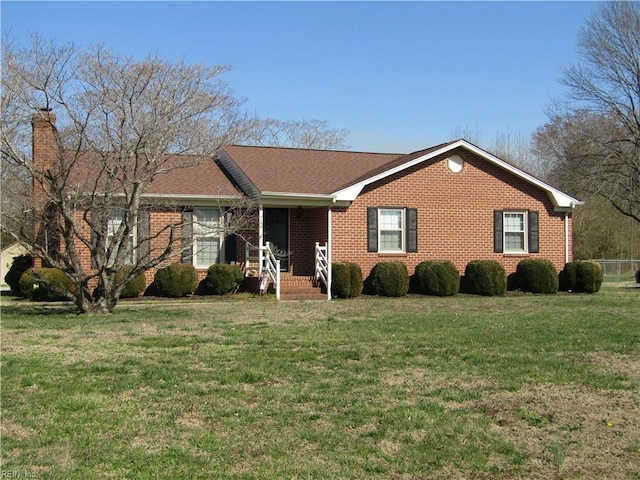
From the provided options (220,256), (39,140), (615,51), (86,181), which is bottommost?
(220,256)

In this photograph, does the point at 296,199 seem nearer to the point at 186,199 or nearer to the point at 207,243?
the point at 207,243

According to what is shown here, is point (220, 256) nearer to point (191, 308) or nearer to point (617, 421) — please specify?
point (191, 308)

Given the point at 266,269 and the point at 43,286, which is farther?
the point at 266,269

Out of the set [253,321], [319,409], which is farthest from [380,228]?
[319,409]

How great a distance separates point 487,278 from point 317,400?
15.4m

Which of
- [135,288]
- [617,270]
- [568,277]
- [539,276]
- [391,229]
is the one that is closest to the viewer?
[135,288]

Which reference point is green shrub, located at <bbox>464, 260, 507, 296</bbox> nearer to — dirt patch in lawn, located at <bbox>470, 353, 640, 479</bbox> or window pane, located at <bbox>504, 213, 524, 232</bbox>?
window pane, located at <bbox>504, 213, 524, 232</bbox>

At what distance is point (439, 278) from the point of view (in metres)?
21.8

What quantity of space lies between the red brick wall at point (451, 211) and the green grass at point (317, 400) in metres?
8.92

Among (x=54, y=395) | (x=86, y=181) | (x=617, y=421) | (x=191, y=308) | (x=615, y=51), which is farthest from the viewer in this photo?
(x=615, y=51)

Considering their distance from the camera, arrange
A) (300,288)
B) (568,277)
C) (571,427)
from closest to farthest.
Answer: (571,427) → (300,288) → (568,277)

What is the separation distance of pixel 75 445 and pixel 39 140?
1553 centimetres

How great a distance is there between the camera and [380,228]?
73.7ft

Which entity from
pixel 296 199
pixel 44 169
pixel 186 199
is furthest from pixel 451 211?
pixel 44 169
